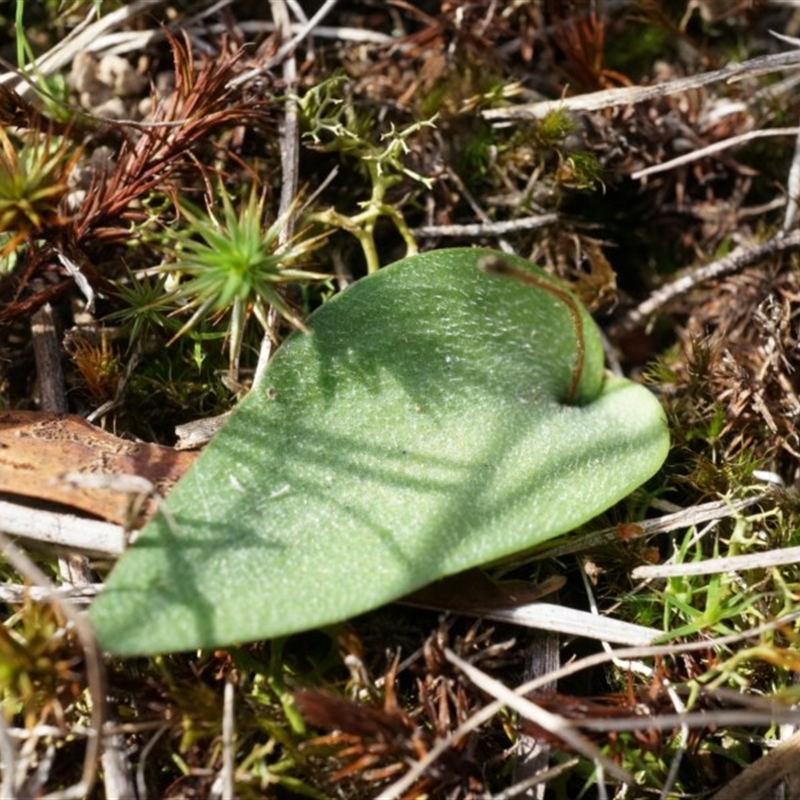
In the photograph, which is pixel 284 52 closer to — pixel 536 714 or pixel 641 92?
pixel 641 92

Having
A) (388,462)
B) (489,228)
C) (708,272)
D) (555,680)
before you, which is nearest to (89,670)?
(388,462)

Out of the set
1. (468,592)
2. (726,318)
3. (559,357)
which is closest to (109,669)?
(468,592)

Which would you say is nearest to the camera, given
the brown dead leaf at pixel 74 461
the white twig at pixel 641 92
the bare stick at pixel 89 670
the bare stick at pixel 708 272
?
the bare stick at pixel 89 670

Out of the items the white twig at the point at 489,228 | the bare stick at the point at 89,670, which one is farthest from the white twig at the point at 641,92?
the bare stick at the point at 89,670

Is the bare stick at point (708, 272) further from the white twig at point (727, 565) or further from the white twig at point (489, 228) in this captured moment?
the white twig at point (727, 565)

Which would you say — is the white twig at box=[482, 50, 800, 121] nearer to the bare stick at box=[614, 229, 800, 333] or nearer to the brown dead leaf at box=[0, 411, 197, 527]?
the bare stick at box=[614, 229, 800, 333]

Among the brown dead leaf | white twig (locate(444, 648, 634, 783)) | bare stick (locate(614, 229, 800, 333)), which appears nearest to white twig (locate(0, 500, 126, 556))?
the brown dead leaf

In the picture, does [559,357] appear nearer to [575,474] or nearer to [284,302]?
[575,474]
